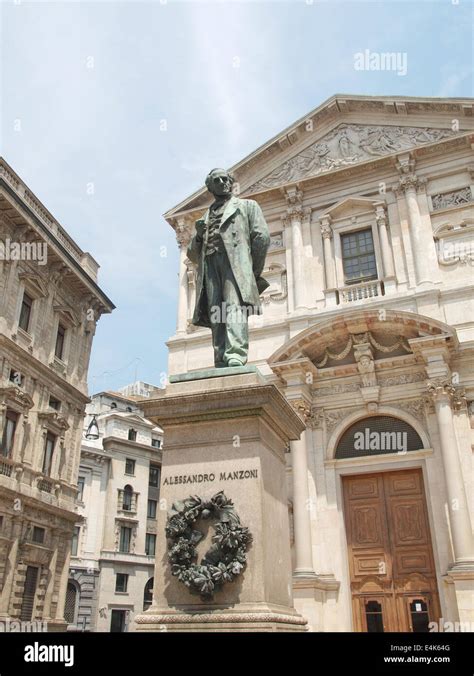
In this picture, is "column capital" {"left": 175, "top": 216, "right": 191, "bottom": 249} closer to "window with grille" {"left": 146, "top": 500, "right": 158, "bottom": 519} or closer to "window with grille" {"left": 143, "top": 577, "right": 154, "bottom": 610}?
"window with grille" {"left": 146, "top": 500, "right": 158, "bottom": 519}

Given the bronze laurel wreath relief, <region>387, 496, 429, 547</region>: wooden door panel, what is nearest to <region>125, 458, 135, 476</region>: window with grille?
<region>387, 496, 429, 547</region>: wooden door panel

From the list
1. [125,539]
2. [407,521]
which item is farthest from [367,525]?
[125,539]

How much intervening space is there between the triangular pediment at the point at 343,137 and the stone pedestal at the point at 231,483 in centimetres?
1514

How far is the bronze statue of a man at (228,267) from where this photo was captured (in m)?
6.13

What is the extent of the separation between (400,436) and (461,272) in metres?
4.85

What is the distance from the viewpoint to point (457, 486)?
1362 centimetres

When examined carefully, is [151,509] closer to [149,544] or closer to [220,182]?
[149,544]

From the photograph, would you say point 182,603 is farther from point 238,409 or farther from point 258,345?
point 258,345

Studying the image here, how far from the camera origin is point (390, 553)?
47.2ft

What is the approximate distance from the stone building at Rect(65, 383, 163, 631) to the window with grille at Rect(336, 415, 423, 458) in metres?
19.7

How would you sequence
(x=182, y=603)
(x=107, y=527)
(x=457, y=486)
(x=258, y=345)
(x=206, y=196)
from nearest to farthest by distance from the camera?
(x=182, y=603)
(x=457, y=486)
(x=258, y=345)
(x=206, y=196)
(x=107, y=527)

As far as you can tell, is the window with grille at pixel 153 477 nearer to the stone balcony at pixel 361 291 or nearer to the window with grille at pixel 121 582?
the window with grille at pixel 121 582

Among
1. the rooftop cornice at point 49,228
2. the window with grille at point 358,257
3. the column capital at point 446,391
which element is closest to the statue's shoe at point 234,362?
the column capital at point 446,391
